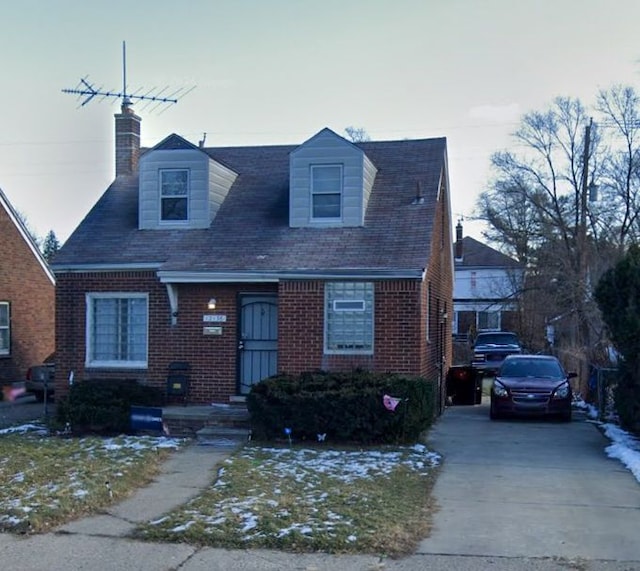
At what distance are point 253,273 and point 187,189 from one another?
123 inches

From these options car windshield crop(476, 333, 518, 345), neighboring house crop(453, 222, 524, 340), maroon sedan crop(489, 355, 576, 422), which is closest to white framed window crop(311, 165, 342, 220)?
maroon sedan crop(489, 355, 576, 422)

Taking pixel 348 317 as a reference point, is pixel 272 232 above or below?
above

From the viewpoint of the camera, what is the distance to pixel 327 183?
16.3 metres

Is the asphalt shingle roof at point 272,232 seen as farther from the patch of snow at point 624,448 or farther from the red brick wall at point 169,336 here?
the patch of snow at point 624,448

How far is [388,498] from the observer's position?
896 cm

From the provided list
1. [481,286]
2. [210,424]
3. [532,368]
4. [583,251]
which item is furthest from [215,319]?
[481,286]

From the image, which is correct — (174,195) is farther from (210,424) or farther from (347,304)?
(210,424)

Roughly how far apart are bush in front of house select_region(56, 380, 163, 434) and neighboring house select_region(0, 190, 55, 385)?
10.2 meters

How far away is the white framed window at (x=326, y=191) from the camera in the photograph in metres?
16.3

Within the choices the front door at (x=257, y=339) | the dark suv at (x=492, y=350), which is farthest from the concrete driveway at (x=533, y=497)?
the dark suv at (x=492, y=350)

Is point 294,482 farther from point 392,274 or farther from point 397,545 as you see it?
point 392,274

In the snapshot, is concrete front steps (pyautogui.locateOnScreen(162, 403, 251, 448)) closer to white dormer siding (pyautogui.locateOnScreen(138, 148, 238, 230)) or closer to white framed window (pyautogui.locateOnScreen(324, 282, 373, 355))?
white framed window (pyautogui.locateOnScreen(324, 282, 373, 355))

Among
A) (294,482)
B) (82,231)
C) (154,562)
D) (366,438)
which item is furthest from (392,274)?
(154,562)

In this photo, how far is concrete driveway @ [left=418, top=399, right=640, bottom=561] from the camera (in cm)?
735
